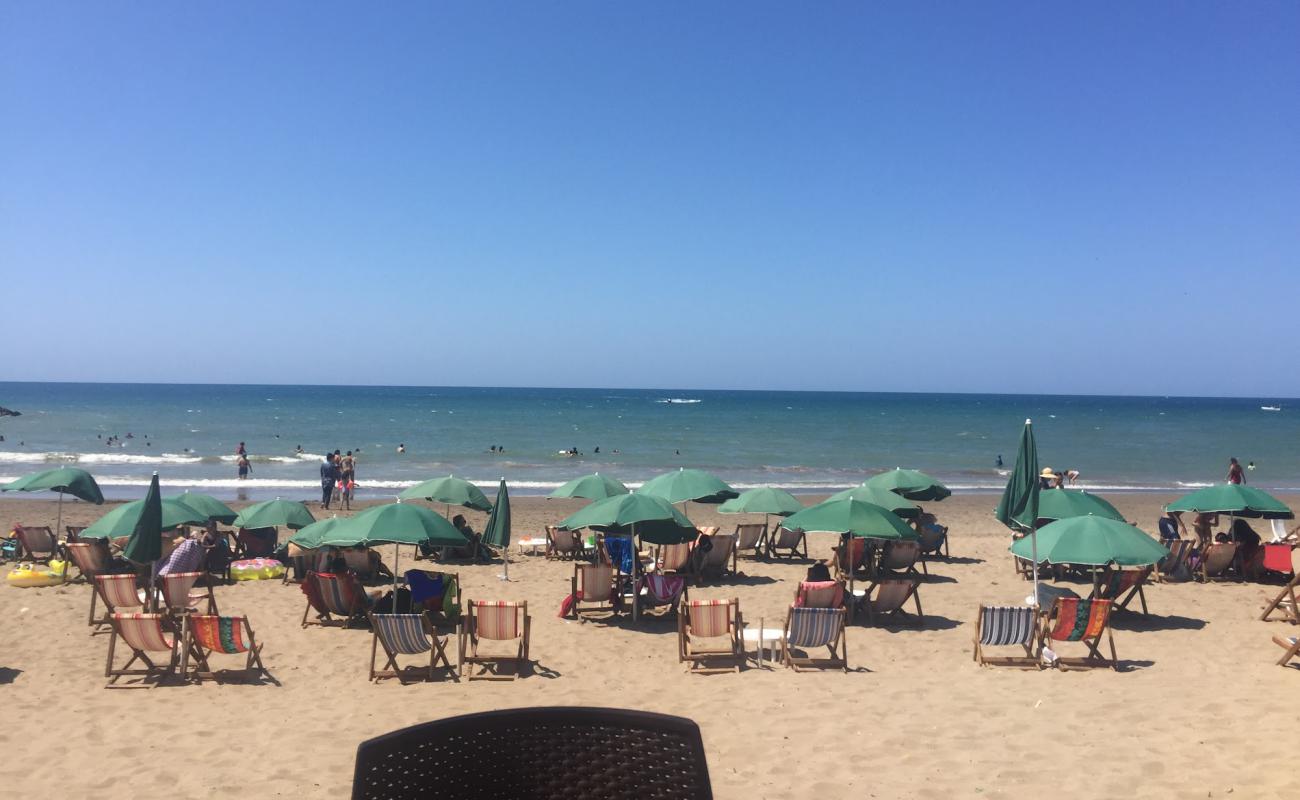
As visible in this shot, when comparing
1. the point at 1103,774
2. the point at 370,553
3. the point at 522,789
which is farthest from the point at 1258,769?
the point at 370,553

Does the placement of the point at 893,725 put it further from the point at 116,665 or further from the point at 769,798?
the point at 116,665

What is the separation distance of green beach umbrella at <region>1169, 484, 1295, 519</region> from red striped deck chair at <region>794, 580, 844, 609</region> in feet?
22.7

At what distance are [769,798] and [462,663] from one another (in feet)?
12.8

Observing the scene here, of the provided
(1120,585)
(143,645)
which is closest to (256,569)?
(143,645)

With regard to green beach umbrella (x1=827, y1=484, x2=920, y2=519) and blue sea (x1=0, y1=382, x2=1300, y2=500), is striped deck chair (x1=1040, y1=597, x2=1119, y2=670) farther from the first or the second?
blue sea (x1=0, y1=382, x2=1300, y2=500)

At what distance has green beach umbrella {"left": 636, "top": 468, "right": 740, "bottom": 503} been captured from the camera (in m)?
13.2

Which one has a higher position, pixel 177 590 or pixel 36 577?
pixel 177 590

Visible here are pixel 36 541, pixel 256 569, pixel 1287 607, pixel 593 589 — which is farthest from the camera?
pixel 36 541

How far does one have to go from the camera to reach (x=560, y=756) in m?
2.21

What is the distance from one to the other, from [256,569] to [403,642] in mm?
6144

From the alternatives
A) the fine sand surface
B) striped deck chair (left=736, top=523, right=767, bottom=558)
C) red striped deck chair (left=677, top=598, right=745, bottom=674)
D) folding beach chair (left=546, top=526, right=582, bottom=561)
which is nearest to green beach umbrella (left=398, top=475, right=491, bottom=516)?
folding beach chair (left=546, top=526, right=582, bottom=561)

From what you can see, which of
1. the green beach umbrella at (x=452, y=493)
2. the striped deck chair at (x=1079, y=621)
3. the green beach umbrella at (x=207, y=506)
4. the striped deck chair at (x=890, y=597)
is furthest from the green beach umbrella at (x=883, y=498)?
the green beach umbrella at (x=207, y=506)

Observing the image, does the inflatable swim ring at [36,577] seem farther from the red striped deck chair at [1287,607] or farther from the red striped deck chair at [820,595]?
the red striped deck chair at [1287,607]

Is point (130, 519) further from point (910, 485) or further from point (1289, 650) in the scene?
point (1289, 650)
